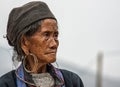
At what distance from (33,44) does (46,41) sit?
113 millimetres

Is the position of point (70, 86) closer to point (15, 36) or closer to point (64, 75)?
point (64, 75)

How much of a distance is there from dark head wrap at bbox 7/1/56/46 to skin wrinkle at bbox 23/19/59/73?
0.22ft

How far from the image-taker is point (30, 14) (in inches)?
190

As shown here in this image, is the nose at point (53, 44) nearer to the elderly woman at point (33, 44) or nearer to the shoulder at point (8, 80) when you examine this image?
the elderly woman at point (33, 44)

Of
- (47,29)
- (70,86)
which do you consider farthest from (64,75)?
(47,29)

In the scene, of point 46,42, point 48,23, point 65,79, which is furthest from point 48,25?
point 65,79

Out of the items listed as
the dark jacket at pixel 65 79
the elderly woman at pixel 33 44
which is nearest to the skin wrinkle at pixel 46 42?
the elderly woman at pixel 33 44

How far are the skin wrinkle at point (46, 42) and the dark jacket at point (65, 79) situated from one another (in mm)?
235

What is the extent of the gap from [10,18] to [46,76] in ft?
1.63

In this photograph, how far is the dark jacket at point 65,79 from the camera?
4797mm

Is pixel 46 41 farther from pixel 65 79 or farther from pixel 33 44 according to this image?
pixel 65 79

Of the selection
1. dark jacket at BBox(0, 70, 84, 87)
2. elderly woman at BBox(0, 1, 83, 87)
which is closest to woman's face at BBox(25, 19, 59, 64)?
elderly woman at BBox(0, 1, 83, 87)

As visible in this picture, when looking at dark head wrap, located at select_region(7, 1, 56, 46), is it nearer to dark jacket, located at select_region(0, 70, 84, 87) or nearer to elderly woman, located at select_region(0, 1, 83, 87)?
elderly woman, located at select_region(0, 1, 83, 87)

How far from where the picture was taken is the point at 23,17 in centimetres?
482
